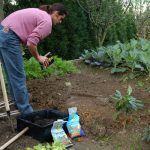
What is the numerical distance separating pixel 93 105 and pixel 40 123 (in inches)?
41.4

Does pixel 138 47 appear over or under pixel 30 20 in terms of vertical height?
under

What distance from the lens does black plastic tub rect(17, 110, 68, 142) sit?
4832mm

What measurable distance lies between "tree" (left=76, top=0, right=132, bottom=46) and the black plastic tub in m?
5.08

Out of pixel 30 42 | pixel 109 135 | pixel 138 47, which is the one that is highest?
pixel 30 42

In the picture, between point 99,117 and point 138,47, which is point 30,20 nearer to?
point 99,117

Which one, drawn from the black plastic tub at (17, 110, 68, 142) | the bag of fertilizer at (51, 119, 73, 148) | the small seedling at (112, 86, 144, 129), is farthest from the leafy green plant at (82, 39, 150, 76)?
the bag of fertilizer at (51, 119, 73, 148)

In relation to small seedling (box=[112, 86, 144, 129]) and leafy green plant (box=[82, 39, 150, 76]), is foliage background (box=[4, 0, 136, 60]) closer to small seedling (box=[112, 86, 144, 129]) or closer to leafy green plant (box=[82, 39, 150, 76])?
leafy green plant (box=[82, 39, 150, 76])

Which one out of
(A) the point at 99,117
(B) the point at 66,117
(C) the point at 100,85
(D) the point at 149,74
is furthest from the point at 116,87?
(B) the point at 66,117

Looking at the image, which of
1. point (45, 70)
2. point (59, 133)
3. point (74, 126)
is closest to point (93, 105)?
point (74, 126)

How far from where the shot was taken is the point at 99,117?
541 centimetres

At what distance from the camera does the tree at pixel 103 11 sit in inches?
390

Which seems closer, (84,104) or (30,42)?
(30,42)

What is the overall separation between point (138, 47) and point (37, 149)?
4872 mm

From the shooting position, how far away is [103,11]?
395 inches
